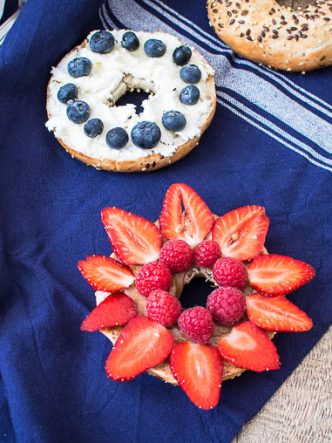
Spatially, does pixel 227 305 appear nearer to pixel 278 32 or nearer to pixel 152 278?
pixel 152 278

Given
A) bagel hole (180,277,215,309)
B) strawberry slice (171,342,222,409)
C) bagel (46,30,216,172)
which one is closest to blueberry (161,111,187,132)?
bagel (46,30,216,172)

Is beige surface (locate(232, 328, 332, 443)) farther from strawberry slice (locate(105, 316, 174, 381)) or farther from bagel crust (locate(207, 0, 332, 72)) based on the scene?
bagel crust (locate(207, 0, 332, 72))

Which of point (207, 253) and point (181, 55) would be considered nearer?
point (207, 253)

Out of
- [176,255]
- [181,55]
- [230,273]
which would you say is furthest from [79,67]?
[230,273]

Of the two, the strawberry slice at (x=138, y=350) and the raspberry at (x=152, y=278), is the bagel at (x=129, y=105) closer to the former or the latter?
the raspberry at (x=152, y=278)

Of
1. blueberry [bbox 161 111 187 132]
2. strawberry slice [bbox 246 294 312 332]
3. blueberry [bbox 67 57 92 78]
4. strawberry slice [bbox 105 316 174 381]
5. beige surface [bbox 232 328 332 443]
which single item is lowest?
beige surface [bbox 232 328 332 443]

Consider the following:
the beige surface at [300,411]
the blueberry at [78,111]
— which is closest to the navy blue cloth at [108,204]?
the beige surface at [300,411]
